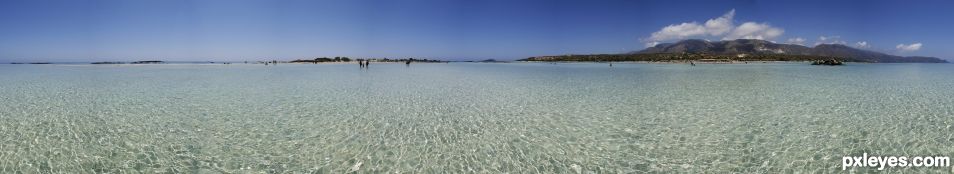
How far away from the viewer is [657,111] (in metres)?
15.2

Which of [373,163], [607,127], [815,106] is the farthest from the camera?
[815,106]

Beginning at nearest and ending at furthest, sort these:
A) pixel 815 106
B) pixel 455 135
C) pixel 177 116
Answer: pixel 455 135 < pixel 177 116 < pixel 815 106

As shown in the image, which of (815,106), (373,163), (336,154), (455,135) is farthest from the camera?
(815,106)

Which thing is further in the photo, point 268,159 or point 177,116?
point 177,116

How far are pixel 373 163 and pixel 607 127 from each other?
6550 millimetres

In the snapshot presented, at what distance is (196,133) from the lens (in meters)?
11.2

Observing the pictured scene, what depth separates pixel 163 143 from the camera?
1007cm

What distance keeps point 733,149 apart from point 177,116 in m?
15.5

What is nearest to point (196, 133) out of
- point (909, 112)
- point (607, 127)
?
point (607, 127)

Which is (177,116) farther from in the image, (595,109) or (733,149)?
(733,149)

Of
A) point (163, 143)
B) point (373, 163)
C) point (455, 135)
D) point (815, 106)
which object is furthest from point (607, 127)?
point (163, 143)

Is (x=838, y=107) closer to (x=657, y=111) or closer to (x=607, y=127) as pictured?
(x=657, y=111)

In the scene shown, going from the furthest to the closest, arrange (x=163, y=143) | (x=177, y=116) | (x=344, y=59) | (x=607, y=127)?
(x=344, y=59)
(x=177, y=116)
(x=607, y=127)
(x=163, y=143)

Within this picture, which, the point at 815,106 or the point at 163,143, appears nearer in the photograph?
the point at 163,143
